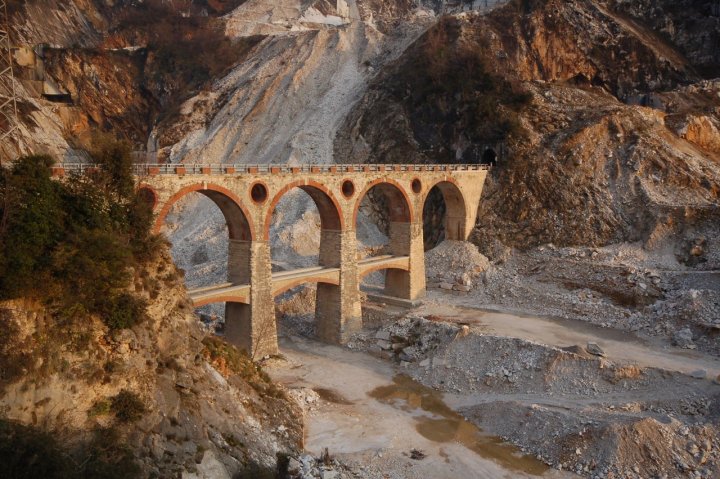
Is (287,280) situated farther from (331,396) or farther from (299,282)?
(331,396)

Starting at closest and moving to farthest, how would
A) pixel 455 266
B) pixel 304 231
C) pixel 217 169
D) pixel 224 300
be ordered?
1. pixel 217 169
2. pixel 224 300
3. pixel 455 266
4. pixel 304 231

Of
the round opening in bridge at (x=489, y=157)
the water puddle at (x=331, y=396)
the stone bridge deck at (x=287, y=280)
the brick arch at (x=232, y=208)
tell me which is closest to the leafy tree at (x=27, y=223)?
the stone bridge deck at (x=287, y=280)

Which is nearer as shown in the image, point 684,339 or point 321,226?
point 684,339

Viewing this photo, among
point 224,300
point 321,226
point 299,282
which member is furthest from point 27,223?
point 321,226

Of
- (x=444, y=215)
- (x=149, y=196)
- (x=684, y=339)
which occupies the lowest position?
(x=684, y=339)

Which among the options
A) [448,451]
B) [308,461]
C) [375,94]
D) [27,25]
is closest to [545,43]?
[375,94]

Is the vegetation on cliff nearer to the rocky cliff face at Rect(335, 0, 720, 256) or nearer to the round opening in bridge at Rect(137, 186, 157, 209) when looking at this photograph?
the round opening in bridge at Rect(137, 186, 157, 209)

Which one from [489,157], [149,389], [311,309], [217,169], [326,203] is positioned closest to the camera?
[149,389]
